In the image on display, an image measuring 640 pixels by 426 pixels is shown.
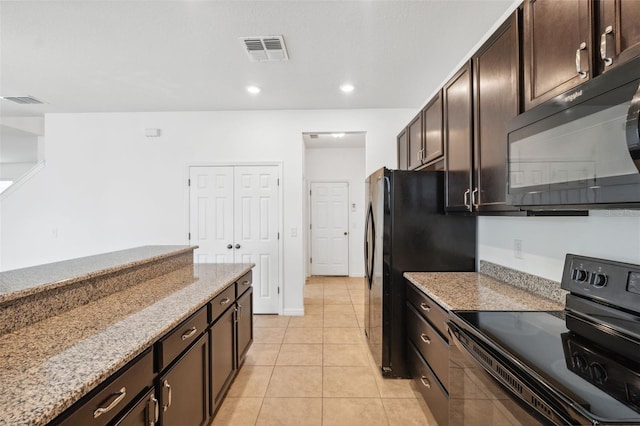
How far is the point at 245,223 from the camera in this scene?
3973 millimetres

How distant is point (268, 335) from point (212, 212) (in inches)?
71.6

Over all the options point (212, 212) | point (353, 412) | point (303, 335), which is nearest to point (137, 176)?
point (212, 212)

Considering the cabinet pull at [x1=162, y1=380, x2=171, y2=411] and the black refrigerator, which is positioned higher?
the black refrigerator

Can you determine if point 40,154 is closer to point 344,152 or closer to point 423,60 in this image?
point 344,152

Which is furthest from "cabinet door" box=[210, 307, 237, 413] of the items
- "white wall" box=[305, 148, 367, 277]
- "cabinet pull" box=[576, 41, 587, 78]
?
"white wall" box=[305, 148, 367, 277]

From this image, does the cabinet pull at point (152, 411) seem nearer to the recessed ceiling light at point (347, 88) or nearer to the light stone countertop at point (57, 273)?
the light stone countertop at point (57, 273)

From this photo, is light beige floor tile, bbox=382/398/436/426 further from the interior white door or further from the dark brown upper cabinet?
the interior white door

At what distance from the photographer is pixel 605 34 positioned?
3.28ft

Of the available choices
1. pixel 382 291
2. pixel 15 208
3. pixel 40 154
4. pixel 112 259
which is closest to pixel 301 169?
pixel 382 291

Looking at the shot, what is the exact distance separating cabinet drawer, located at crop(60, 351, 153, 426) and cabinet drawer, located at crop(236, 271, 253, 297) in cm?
122

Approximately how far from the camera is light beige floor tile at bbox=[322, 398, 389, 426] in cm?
190

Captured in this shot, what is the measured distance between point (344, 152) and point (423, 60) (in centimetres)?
334

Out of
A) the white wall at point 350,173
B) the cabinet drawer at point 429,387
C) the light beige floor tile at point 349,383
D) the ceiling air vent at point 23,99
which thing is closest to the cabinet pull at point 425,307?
the cabinet drawer at point 429,387

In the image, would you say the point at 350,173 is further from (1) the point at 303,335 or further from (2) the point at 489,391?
(2) the point at 489,391
